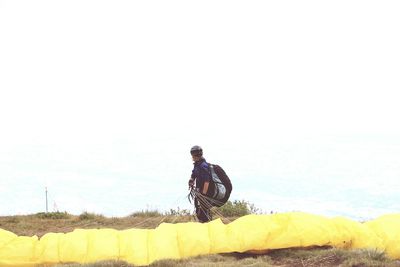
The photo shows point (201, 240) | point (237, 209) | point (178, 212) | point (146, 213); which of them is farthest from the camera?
point (146, 213)

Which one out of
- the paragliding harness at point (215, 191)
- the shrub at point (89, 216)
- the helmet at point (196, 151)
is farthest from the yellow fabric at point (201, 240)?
the shrub at point (89, 216)

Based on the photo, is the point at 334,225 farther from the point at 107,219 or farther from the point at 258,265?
the point at 107,219

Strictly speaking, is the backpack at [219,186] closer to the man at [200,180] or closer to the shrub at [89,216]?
the man at [200,180]

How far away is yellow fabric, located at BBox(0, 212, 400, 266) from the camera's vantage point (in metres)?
10.2

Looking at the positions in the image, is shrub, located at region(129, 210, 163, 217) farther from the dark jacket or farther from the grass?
the grass

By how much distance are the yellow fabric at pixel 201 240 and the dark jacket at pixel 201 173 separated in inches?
63.0

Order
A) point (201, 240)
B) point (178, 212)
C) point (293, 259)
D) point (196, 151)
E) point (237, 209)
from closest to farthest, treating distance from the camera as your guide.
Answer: point (293, 259), point (201, 240), point (196, 151), point (237, 209), point (178, 212)

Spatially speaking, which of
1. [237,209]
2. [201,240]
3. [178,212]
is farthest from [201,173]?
[178,212]

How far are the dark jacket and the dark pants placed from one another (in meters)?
0.30

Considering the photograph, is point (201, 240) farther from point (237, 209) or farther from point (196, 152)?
point (237, 209)

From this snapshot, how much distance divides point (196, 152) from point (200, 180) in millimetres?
518

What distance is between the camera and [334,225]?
414 inches

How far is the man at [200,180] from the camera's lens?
39.9 ft

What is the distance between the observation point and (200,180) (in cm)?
1223
